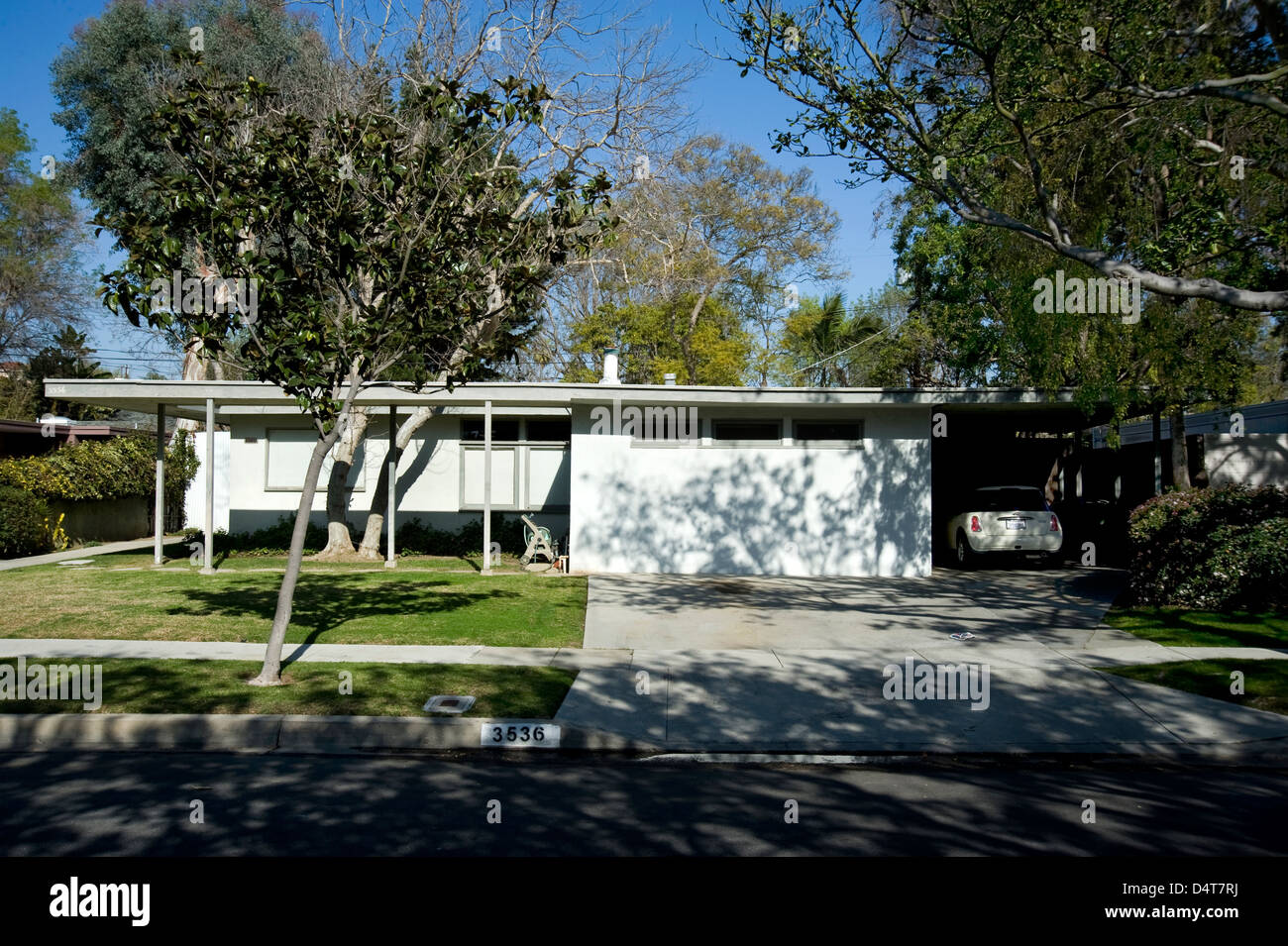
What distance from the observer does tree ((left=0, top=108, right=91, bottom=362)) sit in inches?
1303

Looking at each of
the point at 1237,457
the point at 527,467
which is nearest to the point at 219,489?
the point at 527,467

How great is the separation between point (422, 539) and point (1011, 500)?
41.1 ft

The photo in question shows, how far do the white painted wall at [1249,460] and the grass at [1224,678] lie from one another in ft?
33.7

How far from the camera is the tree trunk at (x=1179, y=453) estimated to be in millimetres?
16062

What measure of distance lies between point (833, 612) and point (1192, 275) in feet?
24.4

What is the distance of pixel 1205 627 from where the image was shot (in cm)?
1159

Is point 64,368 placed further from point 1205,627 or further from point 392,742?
point 1205,627

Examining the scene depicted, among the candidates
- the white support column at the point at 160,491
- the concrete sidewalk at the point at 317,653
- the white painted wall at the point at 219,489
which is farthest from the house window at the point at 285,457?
the concrete sidewalk at the point at 317,653

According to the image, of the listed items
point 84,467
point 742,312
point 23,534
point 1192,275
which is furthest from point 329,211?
point 742,312

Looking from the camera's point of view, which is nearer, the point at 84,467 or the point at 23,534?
the point at 23,534

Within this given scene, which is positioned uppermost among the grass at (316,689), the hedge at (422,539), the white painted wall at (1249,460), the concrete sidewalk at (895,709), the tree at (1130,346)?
the tree at (1130,346)

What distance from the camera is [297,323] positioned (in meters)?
8.34

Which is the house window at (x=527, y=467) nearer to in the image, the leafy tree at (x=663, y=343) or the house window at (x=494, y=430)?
the house window at (x=494, y=430)
